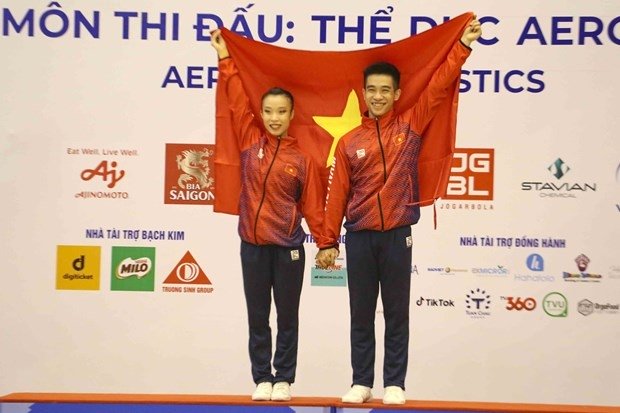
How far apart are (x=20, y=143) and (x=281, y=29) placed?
5.36 feet

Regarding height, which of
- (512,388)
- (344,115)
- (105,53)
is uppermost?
(105,53)

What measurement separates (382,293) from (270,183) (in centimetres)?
65

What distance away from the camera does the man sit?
3889mm

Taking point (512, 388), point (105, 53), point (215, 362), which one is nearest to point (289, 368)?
point (215, 362)

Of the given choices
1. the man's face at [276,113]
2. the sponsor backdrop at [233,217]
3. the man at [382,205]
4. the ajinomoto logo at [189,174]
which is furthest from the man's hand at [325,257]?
the ajinomoto logo at [189,174]

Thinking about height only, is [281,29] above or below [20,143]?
above

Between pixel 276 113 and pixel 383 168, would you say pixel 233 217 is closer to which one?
pixel 276 113

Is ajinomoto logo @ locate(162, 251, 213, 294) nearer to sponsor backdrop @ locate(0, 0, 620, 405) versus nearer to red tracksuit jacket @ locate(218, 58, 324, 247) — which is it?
sponsor backdrop @ locate(0, 0, 620, 405)

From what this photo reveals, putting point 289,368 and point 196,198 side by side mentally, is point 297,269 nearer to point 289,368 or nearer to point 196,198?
point 289,368

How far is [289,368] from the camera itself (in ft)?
13.2

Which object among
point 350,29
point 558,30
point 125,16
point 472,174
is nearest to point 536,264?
point 472,174

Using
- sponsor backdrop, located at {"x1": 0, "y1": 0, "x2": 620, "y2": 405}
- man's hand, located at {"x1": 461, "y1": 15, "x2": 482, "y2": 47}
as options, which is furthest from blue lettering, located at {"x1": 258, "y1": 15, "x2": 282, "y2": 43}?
man's hand, located at {"x1": 461, "y1": 15, "x2": 482, "y2": 47}

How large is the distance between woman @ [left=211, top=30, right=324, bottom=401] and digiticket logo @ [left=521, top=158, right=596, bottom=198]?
5.96ft

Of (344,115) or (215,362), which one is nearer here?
(344,115)
